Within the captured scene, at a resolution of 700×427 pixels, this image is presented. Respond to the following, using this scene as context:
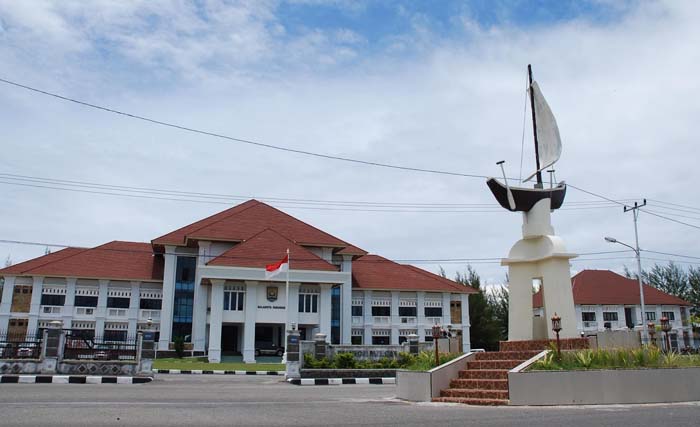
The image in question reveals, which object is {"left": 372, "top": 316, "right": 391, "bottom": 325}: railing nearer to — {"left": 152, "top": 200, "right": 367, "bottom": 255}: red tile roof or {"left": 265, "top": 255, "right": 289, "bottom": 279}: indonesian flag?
{"left": 152, "top": 200, "right": 367, "bottom": 255}: red tile roof

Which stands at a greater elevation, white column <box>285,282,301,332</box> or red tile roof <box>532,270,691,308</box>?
red tile roof <box>532,270,691,308</box>

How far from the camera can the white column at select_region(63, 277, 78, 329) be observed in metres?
37.9

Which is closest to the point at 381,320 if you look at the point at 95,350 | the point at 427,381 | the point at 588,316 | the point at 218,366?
the point at 588,316

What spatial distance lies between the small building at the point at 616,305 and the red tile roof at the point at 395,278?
7.48 meters

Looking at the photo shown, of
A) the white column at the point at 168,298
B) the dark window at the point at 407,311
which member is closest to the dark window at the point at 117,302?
the white column at the point at 168,298

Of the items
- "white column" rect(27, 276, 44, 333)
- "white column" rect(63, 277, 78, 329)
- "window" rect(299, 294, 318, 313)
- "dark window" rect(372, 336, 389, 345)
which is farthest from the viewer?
"dark window" rect(372, 336, 389, 345)

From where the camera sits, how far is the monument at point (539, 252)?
13.7m

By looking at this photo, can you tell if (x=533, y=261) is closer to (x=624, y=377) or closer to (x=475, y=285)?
(x=624, y=377)

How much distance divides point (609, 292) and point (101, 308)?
3798 centimetres

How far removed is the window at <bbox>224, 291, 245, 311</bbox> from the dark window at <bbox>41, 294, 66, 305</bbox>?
11.0 m

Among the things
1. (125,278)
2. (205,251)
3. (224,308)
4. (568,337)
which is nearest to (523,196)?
(568,337)

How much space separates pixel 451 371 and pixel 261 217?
31298 millimetres

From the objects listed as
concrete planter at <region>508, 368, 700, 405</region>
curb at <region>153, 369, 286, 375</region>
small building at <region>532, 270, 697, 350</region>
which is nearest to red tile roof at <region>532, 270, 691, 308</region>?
small building at <region>532, 270, 697, 350</region>

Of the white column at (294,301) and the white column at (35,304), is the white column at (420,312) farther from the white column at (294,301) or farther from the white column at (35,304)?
the white column at (35,304)
